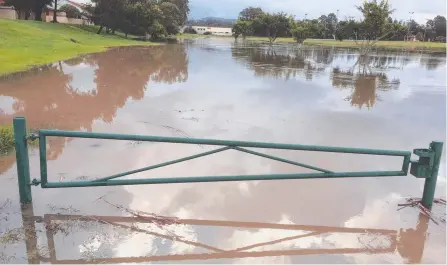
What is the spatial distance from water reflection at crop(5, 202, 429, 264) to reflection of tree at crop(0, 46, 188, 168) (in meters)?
2.60

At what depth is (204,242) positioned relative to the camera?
13.2 ft

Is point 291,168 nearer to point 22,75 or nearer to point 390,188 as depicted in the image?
point 390,188

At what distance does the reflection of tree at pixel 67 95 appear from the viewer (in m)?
8.64

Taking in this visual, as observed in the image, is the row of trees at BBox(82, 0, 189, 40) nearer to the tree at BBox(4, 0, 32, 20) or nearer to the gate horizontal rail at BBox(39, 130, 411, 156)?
the tree at BBox(4, 0, 32, 20)

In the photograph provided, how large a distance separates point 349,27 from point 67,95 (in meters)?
41.7

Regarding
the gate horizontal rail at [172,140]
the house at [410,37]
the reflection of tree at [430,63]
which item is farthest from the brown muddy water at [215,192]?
the house at [410,37]

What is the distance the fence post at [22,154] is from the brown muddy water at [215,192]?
29 cm

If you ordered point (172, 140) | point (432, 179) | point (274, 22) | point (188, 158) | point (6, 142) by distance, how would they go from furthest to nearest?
point (274, 22) < point (6, 142) < point (432, 179) < point (188, 158) < point (172, 140)

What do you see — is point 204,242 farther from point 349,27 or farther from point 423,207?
point 349,27

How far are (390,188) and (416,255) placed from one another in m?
1.78

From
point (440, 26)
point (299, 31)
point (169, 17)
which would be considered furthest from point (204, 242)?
point (440, 26)

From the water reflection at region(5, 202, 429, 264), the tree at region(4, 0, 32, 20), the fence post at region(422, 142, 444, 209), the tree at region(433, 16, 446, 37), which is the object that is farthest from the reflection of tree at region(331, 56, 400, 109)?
the tree at region(433, 16, 446, 37)

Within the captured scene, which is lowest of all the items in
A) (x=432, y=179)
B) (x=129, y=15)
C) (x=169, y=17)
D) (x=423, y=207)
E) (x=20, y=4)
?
(x=423, y=207)

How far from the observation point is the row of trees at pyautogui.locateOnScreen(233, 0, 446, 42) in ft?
108
